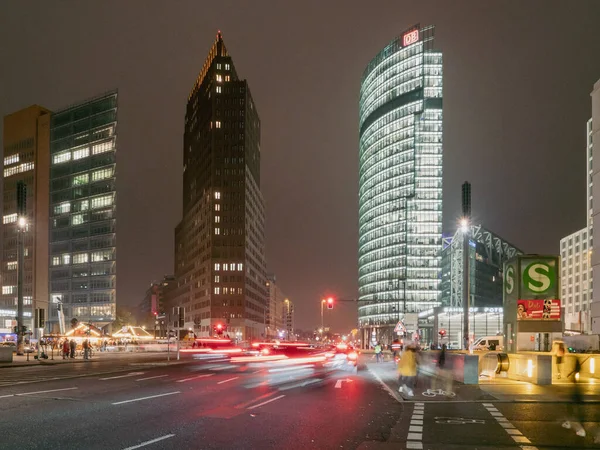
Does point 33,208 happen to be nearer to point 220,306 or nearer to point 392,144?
point 220,306

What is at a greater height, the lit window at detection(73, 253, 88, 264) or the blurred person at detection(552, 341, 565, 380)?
the lit window at detection(73, 253, 88, 264)

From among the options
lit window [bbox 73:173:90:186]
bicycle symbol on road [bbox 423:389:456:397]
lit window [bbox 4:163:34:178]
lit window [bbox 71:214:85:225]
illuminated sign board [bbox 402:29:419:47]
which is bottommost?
bicycle symbol on road [bbox 423:389:456:397]

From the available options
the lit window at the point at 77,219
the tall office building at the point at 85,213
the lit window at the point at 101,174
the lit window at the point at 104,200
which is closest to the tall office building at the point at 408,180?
the tall office building at the point at 85,213

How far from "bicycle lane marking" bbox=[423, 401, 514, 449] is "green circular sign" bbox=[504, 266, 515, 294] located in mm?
11912

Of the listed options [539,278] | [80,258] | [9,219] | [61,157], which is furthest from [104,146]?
[539,278]

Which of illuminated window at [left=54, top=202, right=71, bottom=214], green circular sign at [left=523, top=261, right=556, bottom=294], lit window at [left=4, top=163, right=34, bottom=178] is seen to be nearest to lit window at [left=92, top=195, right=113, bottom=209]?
illuminated window at [left=54, top=202, right=71, bottom=214]

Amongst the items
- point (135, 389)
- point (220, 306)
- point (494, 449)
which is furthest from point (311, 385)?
point (220, 306)

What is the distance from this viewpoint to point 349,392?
21406 millimetres

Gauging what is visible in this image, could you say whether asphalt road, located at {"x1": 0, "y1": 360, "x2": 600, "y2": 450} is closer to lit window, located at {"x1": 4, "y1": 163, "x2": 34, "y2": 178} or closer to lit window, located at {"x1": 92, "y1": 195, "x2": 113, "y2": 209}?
lit window, located at {"x1": 92, "y1": 195, "x2": 113, "y2": 209}

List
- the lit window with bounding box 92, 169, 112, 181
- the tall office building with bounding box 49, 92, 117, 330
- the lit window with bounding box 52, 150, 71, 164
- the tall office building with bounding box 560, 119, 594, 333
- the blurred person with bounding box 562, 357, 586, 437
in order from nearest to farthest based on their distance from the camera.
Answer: the blurred person with bounding box 562, 357, 586, 437 → the lit window with bounding box 92, 169, 112, 181 → the tall office building with bounding box 49, 92, 117, 330 → the lit window with bounding box 52, 150, 71, 164 → the tall office building with bounding box 560, 119, 594, 333

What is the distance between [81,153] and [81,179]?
637cm

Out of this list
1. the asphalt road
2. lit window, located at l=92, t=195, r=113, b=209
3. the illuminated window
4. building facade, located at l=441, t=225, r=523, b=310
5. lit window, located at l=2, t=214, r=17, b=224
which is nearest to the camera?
the asphalt road

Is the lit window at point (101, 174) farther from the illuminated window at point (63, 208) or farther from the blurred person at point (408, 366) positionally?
the blurred person at point (408, 366)

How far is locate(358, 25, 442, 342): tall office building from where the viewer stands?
557 ft
